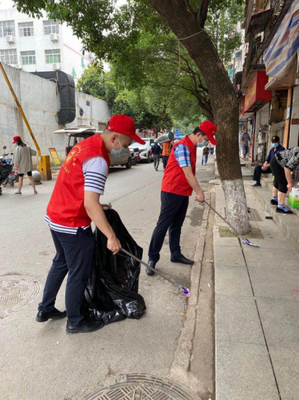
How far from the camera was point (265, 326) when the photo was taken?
2.64m

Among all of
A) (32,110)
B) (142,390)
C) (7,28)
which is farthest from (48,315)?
(7,28)

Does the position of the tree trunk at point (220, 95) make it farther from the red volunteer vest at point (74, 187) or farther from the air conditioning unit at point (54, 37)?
the air conditioning unit at point (54, 37)

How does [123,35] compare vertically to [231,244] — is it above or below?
above

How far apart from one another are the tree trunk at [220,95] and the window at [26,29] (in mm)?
34593

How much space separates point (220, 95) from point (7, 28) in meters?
37.6

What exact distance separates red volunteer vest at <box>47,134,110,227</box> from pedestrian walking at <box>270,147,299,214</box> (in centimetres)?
428

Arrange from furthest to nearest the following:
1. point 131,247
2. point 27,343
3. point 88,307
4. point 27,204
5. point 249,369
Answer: point 27,204
point 131,247
point 88,307
point 27,343
point 249,369

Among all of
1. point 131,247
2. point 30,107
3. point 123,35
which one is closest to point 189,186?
point 131,247

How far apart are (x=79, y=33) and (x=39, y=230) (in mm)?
5749

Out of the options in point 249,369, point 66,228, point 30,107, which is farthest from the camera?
point 30,107

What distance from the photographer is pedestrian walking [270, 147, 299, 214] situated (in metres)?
5.51

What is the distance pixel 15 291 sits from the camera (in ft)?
11.3

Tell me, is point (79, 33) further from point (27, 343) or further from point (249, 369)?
point (249, 369)

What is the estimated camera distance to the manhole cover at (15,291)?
10.3 feet
